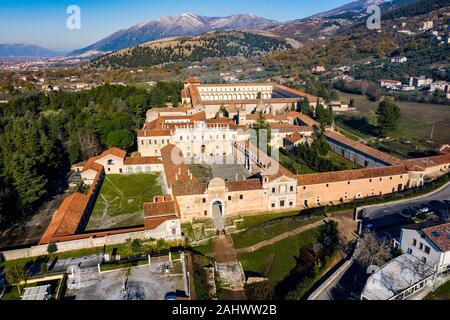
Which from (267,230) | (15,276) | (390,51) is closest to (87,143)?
(15,276)

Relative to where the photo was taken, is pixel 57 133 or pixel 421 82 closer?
pixel 57 133

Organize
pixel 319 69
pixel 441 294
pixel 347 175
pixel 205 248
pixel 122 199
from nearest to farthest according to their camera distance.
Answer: pixel 441 294 < pixel 205 248 < pixel 347 175 < pixel 122 199 < pixel 319 69

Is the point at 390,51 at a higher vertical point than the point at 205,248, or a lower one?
higher

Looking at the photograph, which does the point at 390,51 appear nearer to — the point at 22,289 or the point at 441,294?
the point at 441,294

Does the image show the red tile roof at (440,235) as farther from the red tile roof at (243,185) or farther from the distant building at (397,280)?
the red tile roof at (243,185)

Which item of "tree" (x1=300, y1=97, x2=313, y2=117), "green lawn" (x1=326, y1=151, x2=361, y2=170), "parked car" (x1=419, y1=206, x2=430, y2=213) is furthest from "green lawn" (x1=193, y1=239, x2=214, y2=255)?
"tree" (x1=300, y1=97, x2=313, y2=117)

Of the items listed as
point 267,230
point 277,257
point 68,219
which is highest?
point 68,219

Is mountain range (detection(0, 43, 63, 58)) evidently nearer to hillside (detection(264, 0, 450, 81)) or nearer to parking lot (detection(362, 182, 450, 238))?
hillside (detection(264, 0, 450, 81))

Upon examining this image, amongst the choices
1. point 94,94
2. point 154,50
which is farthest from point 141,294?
point 154,50

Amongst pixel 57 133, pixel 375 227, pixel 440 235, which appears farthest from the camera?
pixel 57 133

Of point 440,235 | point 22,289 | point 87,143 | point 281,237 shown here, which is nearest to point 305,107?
point 87,143
